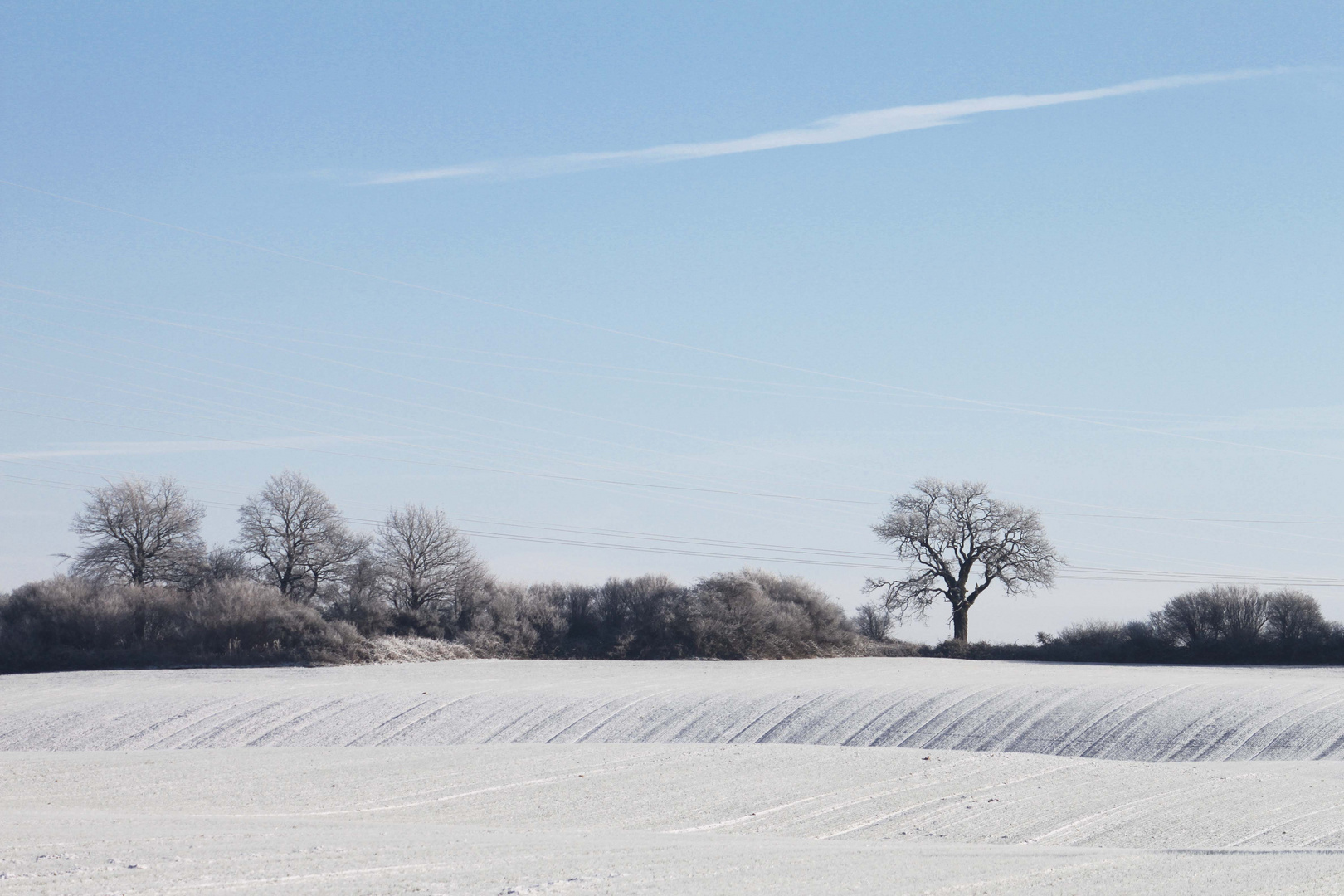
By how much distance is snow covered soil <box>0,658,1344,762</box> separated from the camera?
2508 cm

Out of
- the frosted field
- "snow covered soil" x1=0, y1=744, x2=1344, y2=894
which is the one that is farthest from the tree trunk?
"snow covered soil" x1=0, y1=744, x2=1344, y2=894

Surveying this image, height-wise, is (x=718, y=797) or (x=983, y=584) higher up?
(x=983, y=584)

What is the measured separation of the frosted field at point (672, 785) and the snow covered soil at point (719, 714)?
102 mm

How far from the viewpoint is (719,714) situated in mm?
28000

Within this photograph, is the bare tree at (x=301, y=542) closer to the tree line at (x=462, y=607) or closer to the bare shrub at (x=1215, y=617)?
the tree line at (x=462, y=607)

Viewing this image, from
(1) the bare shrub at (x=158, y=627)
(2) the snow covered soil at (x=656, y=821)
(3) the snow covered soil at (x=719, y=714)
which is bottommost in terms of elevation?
(2) the snow covered soil at (x=656, y=821)

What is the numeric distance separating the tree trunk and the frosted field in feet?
59.7

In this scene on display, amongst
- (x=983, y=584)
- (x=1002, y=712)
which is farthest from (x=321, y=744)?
(x=983, y=584)

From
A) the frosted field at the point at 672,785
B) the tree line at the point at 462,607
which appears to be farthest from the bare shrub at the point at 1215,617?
the frosted field at the point at 672,785

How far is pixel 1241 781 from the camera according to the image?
1880 centimetres

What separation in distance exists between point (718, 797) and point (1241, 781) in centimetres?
785

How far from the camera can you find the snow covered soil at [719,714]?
25.1 metres

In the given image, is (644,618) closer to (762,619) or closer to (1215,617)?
(762,619)

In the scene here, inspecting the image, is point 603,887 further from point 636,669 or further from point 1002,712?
point 636,669
